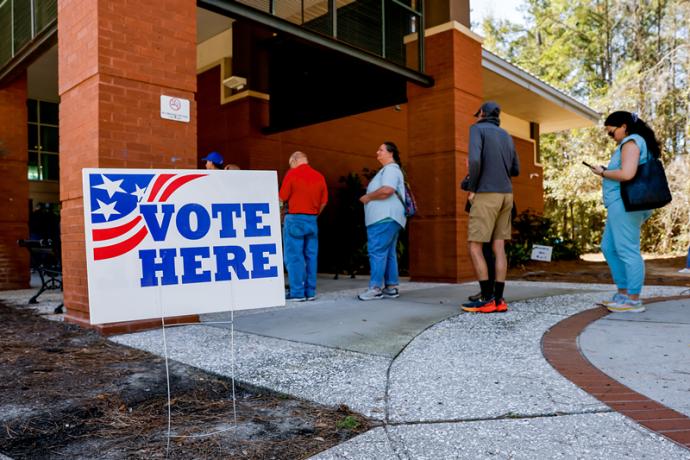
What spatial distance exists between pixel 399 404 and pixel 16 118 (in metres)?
9.33

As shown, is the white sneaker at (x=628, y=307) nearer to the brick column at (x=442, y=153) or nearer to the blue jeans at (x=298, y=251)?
the brick column at (x=442, y=153)

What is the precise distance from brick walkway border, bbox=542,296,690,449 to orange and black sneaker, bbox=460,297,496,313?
0.82 metres

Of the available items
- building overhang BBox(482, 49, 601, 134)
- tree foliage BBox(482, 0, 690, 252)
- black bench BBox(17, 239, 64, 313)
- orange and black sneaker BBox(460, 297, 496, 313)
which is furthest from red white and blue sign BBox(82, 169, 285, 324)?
Result: tree foliage BBox(482, 0, 690, 252)

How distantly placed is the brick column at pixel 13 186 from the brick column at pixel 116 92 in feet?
15.3

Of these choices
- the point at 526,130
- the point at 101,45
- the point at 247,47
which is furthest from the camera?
the point at 526,130

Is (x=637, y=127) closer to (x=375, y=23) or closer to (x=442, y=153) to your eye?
(x=442, y=153)

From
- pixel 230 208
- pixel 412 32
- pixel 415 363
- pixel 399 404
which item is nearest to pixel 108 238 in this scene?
pixel 230 208

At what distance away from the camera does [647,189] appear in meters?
4.55

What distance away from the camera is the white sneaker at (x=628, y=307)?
190 inches

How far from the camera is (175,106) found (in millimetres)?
4973

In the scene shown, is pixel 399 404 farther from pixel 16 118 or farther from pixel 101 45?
pixel 16 118

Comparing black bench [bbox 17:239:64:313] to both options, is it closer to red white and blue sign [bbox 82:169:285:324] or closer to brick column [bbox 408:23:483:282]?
red white and blue sign [bbox 82:169:285:324]

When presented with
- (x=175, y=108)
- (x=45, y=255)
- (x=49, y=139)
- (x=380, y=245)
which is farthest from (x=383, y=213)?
(x=49, y=139)

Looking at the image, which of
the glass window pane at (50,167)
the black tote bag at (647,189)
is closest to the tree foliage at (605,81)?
the black tote bag at (647,189)
